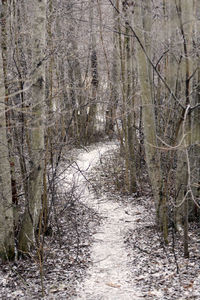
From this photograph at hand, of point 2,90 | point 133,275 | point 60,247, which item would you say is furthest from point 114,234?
point 2,90

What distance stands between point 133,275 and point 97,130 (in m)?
12.5

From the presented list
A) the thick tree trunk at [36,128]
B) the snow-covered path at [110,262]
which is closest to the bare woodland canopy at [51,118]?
the thick tree trunk at [36,128]

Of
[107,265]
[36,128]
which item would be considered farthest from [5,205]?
[107,265]

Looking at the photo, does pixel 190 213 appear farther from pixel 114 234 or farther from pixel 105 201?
pixel 105 201

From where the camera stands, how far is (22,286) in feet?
16.6

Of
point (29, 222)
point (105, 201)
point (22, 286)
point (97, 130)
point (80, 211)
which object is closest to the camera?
point (22, 286)

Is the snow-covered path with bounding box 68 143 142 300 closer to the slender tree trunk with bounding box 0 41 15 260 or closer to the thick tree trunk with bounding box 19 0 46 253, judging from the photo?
the thick tree trunk with bounding box 19 0 46 253

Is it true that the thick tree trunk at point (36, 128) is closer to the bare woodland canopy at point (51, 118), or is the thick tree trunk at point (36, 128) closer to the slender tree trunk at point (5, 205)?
the bare woodland canopy at point (51, 118)

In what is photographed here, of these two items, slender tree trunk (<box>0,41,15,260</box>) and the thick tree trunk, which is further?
slender tree trunk (<box>0,41,15,260</box>)

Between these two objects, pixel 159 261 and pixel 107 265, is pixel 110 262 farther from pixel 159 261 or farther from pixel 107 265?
pixel 159 261

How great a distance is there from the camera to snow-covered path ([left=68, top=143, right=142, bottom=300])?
16.0 feet

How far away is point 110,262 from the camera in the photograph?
231 inches

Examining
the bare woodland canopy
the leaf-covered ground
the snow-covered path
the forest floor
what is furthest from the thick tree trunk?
the leaf-covered ground

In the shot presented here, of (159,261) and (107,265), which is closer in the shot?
(159,261)
